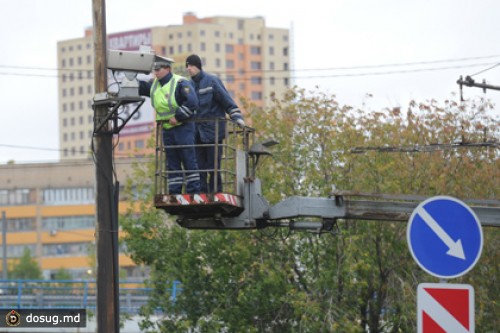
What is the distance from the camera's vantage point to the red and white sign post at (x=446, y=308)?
10555mm

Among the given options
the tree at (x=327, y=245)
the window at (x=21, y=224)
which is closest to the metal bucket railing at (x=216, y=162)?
the tree at (x=327, y=245)

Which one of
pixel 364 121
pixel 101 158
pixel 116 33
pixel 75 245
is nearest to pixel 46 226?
pixel 75 245

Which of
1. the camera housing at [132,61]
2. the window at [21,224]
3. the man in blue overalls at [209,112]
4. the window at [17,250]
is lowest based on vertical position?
the window at [17,250]

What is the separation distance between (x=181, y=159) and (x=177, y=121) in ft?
1.63

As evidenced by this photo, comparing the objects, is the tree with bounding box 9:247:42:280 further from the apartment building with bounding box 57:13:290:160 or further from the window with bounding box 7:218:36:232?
the apartment building with bounding box 57:13:290:160

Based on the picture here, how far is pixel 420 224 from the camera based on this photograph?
35.5ft

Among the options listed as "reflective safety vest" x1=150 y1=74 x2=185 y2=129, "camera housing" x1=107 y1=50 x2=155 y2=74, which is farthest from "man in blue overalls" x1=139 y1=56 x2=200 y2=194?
"camera housing" x1=107 y1=50 x2=155 y2=74

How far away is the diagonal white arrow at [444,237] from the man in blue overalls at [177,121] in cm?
399

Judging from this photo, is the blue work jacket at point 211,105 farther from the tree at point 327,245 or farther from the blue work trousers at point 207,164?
the tree at point 327,245

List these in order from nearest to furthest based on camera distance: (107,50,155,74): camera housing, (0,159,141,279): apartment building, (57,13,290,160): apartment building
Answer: (107,50,155,74): camera housing → (0,159,141,279): apartment building → (57,13,290,160): apartment building

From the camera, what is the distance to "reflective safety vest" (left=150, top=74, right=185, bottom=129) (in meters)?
14.3

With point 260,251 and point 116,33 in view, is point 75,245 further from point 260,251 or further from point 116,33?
point 260,251

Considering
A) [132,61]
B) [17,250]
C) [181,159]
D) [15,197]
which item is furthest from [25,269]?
[181,159]

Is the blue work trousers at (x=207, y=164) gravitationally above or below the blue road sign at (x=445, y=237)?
above
